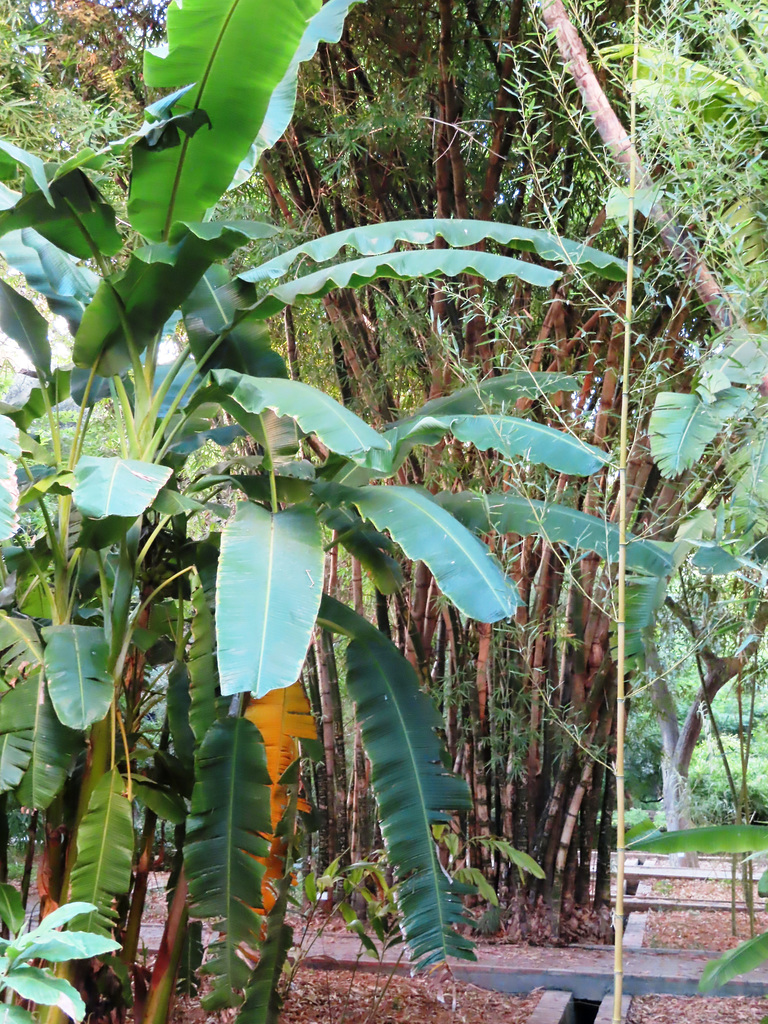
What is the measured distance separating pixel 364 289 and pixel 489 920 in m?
3.14

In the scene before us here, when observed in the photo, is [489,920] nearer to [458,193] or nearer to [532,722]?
[532,722]

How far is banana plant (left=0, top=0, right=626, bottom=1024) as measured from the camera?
2.24 metres

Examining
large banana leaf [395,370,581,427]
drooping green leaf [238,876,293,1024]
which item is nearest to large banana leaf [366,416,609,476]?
large banana leaf [395,370,581,427]

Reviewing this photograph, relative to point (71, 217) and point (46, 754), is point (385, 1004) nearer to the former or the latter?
point (46, 754)

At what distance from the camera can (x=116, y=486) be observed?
2.08 m

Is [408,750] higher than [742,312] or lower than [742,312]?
lower

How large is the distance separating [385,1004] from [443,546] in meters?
2.33

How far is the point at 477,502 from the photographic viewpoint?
2818 millimetres

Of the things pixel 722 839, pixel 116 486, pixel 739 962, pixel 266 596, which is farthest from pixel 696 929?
pixel 116 486

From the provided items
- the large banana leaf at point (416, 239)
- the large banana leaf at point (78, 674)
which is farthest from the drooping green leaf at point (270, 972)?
the large banana leaf at point (416, 239)

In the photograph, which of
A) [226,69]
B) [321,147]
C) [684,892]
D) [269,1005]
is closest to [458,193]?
[321,147]

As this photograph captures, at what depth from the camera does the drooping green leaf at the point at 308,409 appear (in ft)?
7.22

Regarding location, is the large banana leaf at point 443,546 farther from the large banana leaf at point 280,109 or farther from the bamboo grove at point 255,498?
the large banana leaf at point 280,109

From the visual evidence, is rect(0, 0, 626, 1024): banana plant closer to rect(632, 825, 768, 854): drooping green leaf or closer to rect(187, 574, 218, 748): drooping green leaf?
rect(187, 574, 218, 748): drooping green leaf
